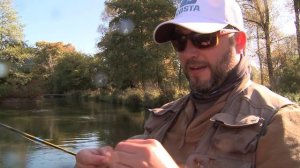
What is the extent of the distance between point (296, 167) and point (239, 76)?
0.46 m

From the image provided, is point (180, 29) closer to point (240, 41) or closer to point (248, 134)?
point (240, 41)

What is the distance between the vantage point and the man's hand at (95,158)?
4.49 feet

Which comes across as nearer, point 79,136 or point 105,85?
point 79,136

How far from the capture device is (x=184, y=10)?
1730 mm

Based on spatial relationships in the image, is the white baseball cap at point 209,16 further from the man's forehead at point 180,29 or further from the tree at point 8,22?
the tree at point 8,22

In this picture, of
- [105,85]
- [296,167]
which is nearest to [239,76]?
[296,167]

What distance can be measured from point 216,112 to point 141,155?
2.00 ft

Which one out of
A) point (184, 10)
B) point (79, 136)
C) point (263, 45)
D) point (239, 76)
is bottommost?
point (79, 136)

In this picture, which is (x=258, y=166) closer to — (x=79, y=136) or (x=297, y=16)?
(x=79, y=136)

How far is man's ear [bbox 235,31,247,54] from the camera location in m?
1.72

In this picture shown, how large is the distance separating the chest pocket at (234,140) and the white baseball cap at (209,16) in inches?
13.5

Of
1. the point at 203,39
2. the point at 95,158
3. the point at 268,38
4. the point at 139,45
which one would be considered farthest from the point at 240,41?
the point at 139,45

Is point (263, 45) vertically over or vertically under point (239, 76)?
over

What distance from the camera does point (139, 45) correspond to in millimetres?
34469
